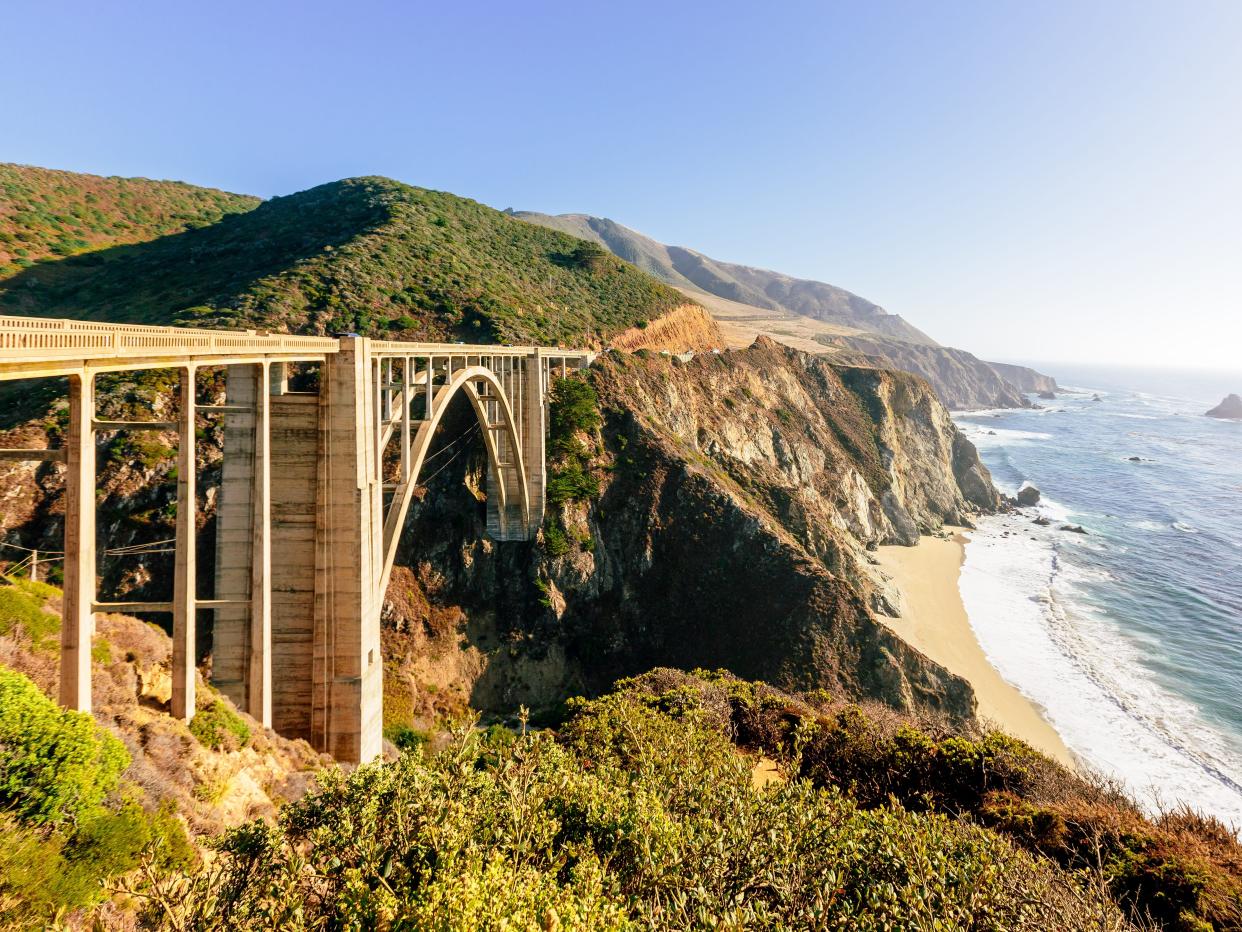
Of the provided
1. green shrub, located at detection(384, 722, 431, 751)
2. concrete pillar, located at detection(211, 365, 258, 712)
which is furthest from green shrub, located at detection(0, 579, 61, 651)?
green shrub, located at detection(384, 722, 431, 751)

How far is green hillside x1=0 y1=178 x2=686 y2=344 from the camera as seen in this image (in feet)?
118

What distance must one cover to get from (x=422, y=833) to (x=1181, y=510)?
8404 centimetres

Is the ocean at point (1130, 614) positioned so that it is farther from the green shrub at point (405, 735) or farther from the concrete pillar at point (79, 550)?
the concrete pillar at point (79, 550)

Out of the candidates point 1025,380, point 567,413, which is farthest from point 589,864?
point 1025,380

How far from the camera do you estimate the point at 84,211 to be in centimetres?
5431

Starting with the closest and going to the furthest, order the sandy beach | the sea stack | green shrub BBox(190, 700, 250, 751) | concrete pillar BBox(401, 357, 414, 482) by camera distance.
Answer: green shrub BBox(190, 700, 250, 751)
concrete pillar BBox(401, 357, 414, 482)
the sandy beach
the sea stack

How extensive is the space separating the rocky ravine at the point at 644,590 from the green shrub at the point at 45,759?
62.0ft

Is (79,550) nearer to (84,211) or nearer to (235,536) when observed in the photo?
(235,536)

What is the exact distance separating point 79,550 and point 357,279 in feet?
125

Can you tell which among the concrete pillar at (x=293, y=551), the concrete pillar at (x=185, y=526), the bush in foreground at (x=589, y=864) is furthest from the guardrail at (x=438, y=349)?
the bush in foreground at (x=589, y=864)

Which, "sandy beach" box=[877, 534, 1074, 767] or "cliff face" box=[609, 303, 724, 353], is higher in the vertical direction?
"cliff face" box=[609, 303, 724, 353]

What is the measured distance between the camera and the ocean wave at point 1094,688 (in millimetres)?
23422

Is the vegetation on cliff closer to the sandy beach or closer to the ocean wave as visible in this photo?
the ocean wave

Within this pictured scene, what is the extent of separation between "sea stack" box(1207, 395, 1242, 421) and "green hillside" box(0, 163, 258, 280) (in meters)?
219
